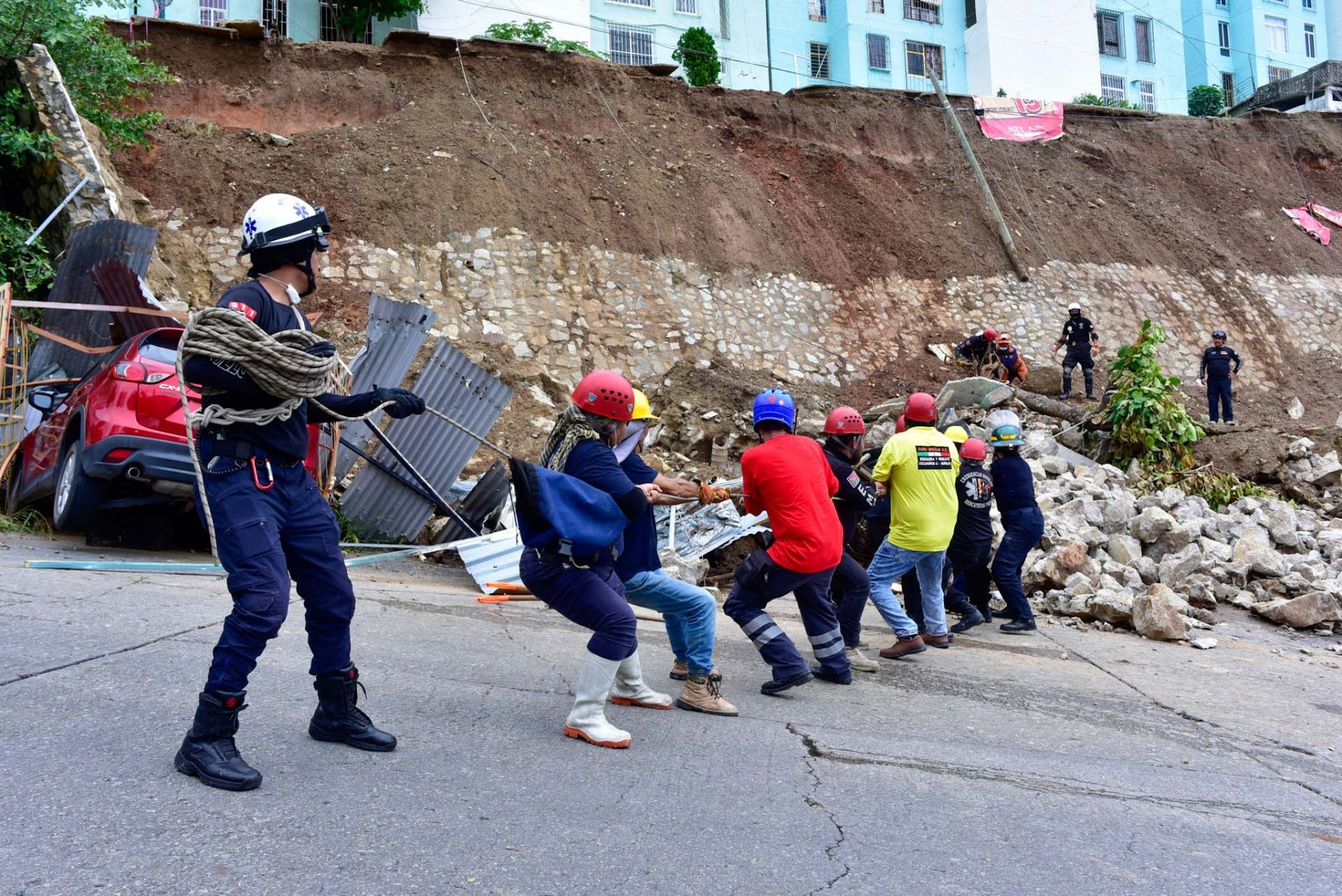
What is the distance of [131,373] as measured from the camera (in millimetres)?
7988

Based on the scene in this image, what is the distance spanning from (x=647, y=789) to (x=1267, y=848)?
7.46ft

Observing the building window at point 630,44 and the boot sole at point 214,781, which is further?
the building window at point 630,44

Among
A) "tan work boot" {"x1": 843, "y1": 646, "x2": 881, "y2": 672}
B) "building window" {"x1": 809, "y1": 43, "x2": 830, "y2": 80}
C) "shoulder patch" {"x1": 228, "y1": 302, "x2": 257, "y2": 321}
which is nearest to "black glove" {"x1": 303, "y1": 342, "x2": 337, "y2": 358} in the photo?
"shoulder patch" {"x1": 228, "y1": 302, "x2": 257, "y2": 321}

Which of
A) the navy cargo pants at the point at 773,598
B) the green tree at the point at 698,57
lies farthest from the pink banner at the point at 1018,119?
the navy cargo pants at the point at 773,598

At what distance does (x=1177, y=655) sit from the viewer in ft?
26.0

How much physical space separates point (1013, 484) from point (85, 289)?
10.3 metres

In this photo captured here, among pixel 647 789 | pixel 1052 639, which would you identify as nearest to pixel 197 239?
pixel 1052 639

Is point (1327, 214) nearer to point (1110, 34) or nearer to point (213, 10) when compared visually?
point (1110, 34)

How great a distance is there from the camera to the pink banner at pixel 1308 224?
91.6 ft

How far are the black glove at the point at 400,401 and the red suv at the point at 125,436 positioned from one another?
435 cm

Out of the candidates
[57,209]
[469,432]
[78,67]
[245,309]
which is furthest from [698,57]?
[245,309]

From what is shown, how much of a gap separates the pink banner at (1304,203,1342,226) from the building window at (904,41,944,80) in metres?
13.5

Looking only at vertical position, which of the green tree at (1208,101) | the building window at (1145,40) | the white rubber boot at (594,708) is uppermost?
the building window at (1145,40)

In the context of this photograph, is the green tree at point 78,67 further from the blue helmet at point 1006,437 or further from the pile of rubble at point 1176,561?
the pile of rubble at point 1176,561
